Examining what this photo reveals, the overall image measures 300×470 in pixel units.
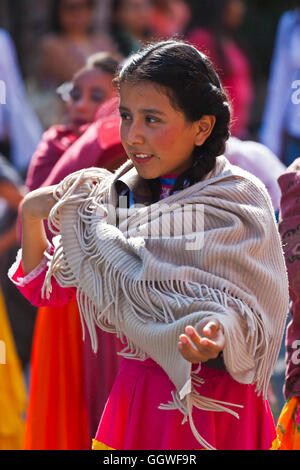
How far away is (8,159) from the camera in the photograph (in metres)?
6.58

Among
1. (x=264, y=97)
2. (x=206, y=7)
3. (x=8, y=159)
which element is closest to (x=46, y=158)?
(x=8, y=159)

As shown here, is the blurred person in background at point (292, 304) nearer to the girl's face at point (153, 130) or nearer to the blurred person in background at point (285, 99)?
the girl's face at point (153, 130)

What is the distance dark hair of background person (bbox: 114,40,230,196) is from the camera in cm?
232

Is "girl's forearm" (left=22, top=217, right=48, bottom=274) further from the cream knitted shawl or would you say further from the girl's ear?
the girl's ear

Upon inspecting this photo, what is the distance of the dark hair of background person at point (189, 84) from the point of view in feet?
7.62

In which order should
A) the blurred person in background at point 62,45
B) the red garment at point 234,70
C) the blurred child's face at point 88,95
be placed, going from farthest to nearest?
the blurred person in background at point 62,45, the red garment at point 234,70, the blurred child's face at point 88,95

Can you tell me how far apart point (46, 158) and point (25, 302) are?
142 centimetres

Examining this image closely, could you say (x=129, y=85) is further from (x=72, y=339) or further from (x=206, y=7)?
(x=206, y=7)

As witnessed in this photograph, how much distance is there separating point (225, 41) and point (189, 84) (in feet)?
18.3

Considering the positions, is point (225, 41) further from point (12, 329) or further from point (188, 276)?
point (188, 276)

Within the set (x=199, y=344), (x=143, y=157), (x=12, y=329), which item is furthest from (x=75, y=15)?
(x=199, y=344)

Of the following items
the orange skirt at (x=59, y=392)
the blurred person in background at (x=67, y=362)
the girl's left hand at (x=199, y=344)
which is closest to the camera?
the girl's left hand at (x=199, y=344)

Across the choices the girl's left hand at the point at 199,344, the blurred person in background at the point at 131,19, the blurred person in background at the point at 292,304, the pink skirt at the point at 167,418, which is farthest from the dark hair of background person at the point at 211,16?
the girl's left hand at the point at 199,344

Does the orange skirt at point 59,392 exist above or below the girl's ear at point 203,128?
below
